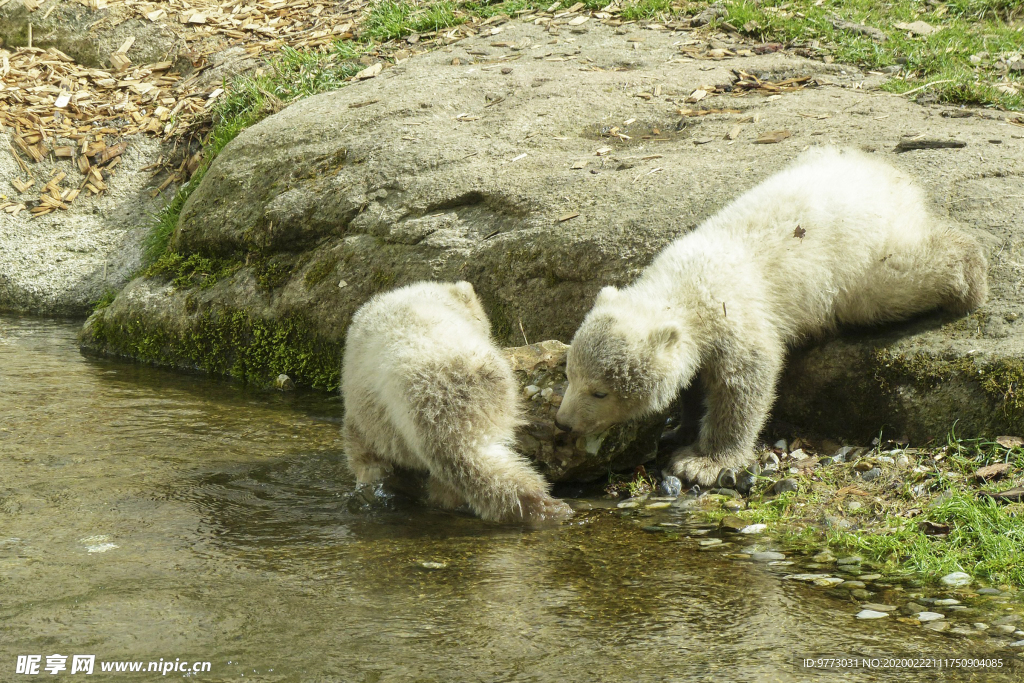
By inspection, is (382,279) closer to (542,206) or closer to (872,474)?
(542,206)

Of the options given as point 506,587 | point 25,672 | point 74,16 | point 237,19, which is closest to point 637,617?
point 506,587

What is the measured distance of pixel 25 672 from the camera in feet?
9.80

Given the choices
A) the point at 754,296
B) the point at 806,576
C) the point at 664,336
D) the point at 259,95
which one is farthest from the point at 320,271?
the point at 806,576

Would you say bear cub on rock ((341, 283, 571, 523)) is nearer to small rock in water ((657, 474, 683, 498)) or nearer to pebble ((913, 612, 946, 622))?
small rock in water ((657, 474, 683, 498))

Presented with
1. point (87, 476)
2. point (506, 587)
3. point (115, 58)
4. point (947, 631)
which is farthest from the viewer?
point (115, 58)

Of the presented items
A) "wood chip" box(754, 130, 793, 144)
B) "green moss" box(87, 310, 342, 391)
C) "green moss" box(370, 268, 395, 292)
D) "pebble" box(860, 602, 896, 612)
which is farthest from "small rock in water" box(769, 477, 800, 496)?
"green moss" box(87, 310, 342, 391)

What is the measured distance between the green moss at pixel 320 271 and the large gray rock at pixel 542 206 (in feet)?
0.06

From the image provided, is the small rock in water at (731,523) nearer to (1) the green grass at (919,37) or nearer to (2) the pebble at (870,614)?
(2) the pebble at (870,614)

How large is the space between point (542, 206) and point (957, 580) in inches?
143

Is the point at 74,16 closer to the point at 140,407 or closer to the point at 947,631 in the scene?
the point at 140,407

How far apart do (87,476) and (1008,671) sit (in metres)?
4.21

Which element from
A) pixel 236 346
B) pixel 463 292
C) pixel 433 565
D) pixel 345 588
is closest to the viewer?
pixel 345 588

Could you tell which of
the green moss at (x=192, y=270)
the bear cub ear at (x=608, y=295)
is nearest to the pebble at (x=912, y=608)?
the bear cub ear at (x=608, y=295)

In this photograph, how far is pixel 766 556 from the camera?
4008 millimetres
